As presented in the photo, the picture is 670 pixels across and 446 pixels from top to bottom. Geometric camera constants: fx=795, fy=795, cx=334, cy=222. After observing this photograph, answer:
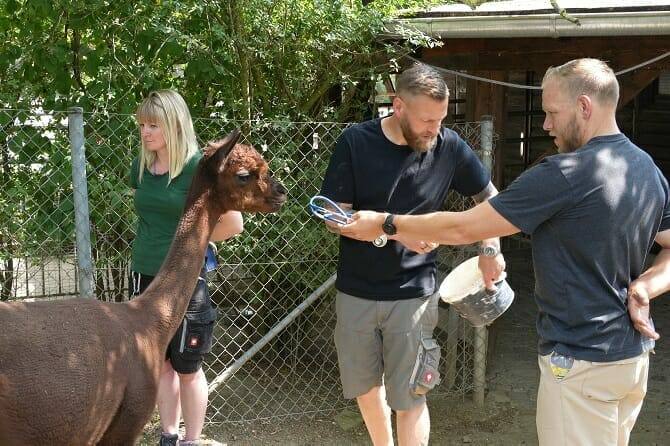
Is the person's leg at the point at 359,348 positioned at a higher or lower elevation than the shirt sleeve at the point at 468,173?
lower

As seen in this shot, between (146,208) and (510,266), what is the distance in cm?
754

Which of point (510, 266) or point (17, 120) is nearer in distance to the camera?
point (17, 120)

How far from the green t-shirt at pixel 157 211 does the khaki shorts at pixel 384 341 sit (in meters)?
0.94

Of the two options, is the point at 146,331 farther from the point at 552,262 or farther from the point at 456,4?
the point at 456,4

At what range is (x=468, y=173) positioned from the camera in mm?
4062

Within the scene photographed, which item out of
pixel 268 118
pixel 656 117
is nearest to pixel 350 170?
pixel 268 118

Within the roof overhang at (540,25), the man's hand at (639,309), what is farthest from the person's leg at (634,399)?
the roof overhang at (540,25)

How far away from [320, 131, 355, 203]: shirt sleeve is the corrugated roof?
8.18 ft

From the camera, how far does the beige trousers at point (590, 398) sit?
9.53 ft

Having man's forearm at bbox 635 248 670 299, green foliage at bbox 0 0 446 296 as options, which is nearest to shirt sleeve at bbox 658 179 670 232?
man's forearm at bbox 635 248 670 299

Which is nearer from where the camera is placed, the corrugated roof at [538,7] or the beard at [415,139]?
the beard at [415,139]

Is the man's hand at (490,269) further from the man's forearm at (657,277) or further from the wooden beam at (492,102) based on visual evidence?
the wooden beam at (492,102)

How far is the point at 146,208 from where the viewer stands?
4.10 metres

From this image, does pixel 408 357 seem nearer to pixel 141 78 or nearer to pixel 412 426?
pixel 412 426
